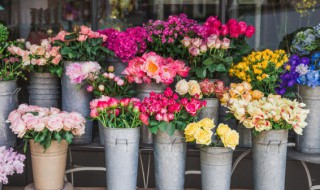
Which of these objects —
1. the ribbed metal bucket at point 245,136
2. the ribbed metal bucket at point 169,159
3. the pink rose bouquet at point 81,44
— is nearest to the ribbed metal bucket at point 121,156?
the ribbed metal bucket at point 169,159

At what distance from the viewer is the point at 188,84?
6.88 feet

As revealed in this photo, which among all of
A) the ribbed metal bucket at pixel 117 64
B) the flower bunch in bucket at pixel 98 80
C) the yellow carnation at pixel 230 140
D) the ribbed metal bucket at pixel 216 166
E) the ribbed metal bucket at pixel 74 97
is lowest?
the ribbed metal bucket at pixel 216 166

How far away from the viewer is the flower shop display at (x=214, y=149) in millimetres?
1914

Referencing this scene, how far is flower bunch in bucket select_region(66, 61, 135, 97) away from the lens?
216 centimetres

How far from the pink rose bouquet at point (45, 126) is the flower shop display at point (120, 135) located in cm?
9

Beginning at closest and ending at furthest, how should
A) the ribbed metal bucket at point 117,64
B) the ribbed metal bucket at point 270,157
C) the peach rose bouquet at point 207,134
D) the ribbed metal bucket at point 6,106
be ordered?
the peach rose bouquet at point 207,134
the ribbed metal bucket at point 270,157
the ribbed metal bucket at point 6,106
the ribbed metal bucket at point 117,64

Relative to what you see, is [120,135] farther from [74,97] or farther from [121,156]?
[74,97]

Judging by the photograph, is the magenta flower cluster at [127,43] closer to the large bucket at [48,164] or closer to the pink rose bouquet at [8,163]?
the large bucket at [48,164]

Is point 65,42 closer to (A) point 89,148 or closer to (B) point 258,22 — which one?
(A) point 89,148

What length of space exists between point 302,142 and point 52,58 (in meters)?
1.21

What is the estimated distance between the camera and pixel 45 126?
1.94 m

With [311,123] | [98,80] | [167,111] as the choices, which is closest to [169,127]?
[167,111]

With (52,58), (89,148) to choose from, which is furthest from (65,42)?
(89,148)

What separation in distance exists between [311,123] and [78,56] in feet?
3.59
